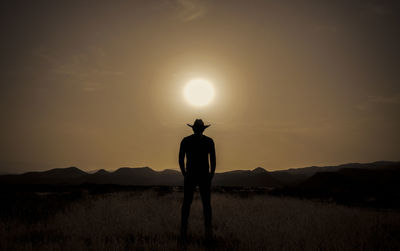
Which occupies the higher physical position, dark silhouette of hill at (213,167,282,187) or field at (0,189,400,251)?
dark silhouette of hill at (213,167,282,187)

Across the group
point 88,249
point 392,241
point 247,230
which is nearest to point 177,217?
point 247,230

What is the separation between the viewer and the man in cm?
588

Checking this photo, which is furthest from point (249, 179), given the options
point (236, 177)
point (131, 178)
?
point (131, 178)

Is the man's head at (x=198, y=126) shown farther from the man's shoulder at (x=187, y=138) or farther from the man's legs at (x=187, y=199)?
the man's legs at (x=187, y=199)

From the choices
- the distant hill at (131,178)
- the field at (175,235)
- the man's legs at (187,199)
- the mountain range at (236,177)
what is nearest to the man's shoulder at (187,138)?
the man's legs at (187,199)

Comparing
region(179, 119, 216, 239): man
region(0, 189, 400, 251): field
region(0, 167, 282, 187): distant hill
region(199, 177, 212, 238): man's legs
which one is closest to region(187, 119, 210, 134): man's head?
region(179, 119, 216, 239): man

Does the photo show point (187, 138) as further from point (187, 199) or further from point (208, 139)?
point (187, 199)

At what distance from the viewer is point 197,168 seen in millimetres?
5965

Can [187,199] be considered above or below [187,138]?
below

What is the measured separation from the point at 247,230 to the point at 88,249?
357 cm

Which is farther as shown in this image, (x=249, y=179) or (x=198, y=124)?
(x=249, y=179)

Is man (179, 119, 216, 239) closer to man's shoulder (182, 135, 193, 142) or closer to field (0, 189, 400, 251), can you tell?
man's shoulder (182, 135, 193, 142)

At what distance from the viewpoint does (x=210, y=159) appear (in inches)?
247

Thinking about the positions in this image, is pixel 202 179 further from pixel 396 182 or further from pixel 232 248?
pixel 396 182
